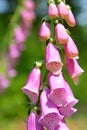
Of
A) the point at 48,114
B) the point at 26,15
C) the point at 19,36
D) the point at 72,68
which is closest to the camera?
the point at 48,114

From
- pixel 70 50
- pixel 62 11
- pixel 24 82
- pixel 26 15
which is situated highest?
pixel 62 11

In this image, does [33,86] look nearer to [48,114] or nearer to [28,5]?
[48,114]

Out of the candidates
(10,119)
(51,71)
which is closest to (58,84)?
→ (51,71)

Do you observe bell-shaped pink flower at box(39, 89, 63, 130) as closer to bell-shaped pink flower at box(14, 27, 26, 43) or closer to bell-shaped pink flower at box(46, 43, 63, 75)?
bell-shaped pink flower at box(46, 43, 63, 75)

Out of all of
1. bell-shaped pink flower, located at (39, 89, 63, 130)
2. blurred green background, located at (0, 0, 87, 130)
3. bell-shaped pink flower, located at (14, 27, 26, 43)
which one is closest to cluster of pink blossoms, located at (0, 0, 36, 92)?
bell-shaped pink flower, located at (14, 27, 26, 43)

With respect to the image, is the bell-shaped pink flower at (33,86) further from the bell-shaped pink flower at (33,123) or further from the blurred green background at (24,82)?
the blurred green background at (24,82)

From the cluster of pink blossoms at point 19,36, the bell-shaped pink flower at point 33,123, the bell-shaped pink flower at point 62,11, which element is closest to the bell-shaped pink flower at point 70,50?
the bell-shaped pink flower at point 62,11

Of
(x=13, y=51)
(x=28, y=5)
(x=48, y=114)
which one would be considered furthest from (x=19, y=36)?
(x=48, y=114)
